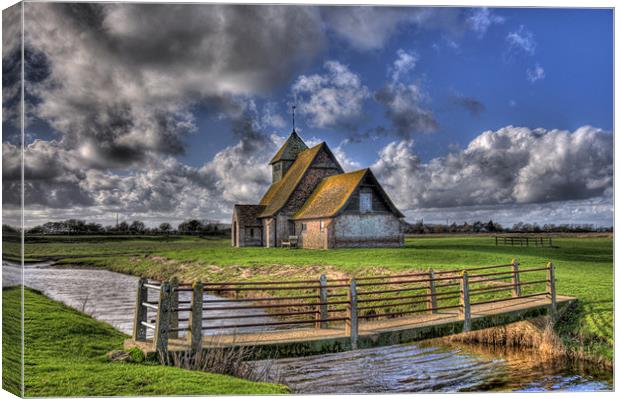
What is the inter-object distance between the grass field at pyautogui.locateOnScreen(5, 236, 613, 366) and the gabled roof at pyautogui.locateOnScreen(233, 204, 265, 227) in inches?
248

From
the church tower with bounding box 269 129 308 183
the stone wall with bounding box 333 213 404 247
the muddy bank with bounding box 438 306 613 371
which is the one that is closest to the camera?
the muddy bank with bounding box 438 306 613 371

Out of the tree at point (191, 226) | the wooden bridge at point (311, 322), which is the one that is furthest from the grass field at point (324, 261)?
the wooden bridge at point (311, 322)

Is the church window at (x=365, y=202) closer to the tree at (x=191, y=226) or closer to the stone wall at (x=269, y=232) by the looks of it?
the stone wall at (x=269, y=232)

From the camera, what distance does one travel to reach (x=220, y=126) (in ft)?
71.0

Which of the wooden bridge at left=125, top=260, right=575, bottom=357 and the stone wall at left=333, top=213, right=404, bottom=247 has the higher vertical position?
the stone wall at left=333, top=213, right=404, bottom=247

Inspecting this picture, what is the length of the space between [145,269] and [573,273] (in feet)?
74.4

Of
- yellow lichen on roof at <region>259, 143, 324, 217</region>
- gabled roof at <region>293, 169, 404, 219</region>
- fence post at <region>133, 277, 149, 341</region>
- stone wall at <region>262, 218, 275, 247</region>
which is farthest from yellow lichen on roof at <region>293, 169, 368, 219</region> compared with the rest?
fence post at <region>133, 277, 149, 341</region>

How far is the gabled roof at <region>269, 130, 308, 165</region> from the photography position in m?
52.5

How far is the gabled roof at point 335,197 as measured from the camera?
38.3 m

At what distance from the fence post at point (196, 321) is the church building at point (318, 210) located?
27.2m

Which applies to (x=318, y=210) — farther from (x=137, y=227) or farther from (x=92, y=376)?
(x=92, y=376)

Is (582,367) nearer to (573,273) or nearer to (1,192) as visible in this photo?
Result: (573,273)

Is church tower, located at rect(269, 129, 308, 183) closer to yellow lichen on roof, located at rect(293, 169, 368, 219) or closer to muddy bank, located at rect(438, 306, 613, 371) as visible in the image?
yellow lichen on roof, located at rect(293, 169, 368, 219)

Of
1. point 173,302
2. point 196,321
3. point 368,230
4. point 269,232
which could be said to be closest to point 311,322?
point 196,321
